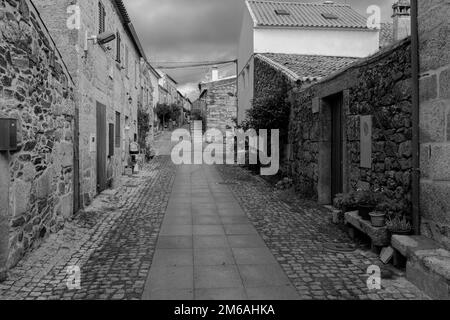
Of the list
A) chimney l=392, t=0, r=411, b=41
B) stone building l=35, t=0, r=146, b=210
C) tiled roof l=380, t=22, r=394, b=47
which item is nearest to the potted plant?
stone building l=35, t=0, r=146, b=210

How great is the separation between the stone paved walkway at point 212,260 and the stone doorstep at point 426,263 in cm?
118

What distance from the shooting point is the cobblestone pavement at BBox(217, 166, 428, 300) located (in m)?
3.96

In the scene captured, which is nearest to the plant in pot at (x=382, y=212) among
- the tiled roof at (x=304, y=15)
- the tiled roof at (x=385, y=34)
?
the tiled roof at (x=304, y=15)

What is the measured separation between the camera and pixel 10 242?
177 inches

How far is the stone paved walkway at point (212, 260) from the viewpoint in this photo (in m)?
3.95

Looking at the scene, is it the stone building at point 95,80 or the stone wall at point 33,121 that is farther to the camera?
the stone building at point 95,80

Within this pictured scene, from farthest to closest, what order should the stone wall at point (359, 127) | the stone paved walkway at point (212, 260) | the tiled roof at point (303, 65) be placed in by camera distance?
the tiled roof at point (303, 65) → the stone wall at point (359, 127) → the stone paved walkway at point (212, 260)

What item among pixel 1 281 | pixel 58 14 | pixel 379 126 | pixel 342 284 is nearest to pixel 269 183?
pixel 379 126

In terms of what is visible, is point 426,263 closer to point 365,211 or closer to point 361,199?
point 365,211

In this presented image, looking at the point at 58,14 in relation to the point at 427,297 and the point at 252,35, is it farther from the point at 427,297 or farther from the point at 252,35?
the point at 252,35

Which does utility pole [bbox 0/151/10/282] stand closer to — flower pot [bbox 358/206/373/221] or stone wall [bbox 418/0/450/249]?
flower pot [bbox 358/206/373/221]

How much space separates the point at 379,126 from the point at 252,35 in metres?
13.6

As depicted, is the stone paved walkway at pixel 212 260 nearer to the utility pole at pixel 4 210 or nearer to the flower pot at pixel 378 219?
the flower pot at pixel 378 219

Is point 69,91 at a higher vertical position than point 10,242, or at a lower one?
higher
